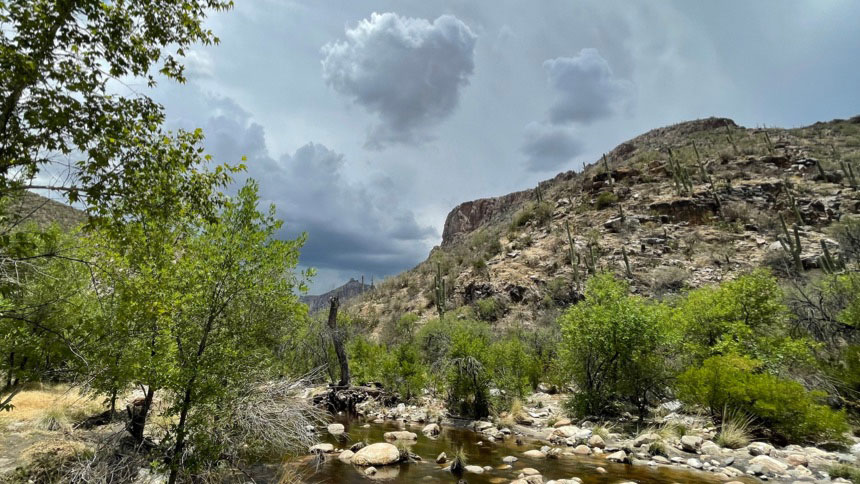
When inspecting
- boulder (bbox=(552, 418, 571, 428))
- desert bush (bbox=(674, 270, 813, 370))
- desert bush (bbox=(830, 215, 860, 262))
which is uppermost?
desert bush (bbox=(830, 215, 860, 262))

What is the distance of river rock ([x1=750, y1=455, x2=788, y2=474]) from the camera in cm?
1004

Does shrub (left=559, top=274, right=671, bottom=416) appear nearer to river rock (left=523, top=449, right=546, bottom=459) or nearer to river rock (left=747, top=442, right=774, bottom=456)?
river rock (left=747, top=442, right=774, bottom=456)

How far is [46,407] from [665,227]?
173 feet

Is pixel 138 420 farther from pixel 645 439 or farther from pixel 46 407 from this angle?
pixel 645 439

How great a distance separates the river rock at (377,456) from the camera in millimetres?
12039

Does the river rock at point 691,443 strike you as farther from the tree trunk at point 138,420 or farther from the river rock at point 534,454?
the tree trunk at point 138,420

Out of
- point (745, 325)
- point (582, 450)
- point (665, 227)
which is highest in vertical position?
point (665, 227)

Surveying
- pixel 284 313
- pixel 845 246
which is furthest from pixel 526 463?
pixel 845 246

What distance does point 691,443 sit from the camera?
12.4 m

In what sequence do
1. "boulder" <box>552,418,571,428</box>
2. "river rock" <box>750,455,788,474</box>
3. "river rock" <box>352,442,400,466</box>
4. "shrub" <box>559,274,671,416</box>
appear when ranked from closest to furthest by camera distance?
"river rock" <box>750,455,788,474</box>
"river rock" <box>352,442,400,466</box>
"shrub" <box>559,274,671,416</box>
"boulder" <box>552,418,571,428</box>

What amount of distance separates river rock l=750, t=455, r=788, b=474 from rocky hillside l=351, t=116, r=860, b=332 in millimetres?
27028

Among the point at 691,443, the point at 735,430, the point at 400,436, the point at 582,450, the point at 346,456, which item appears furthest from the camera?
the point at 400,436

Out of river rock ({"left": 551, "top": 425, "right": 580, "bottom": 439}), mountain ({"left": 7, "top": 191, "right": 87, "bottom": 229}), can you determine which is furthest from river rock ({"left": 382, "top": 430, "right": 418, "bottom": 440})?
mountain ({"left": 7, "top": 191, "right": 87, "bottom": 229})

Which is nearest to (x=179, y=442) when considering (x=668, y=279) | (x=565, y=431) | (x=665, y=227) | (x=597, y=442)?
(x=597, y=442)
